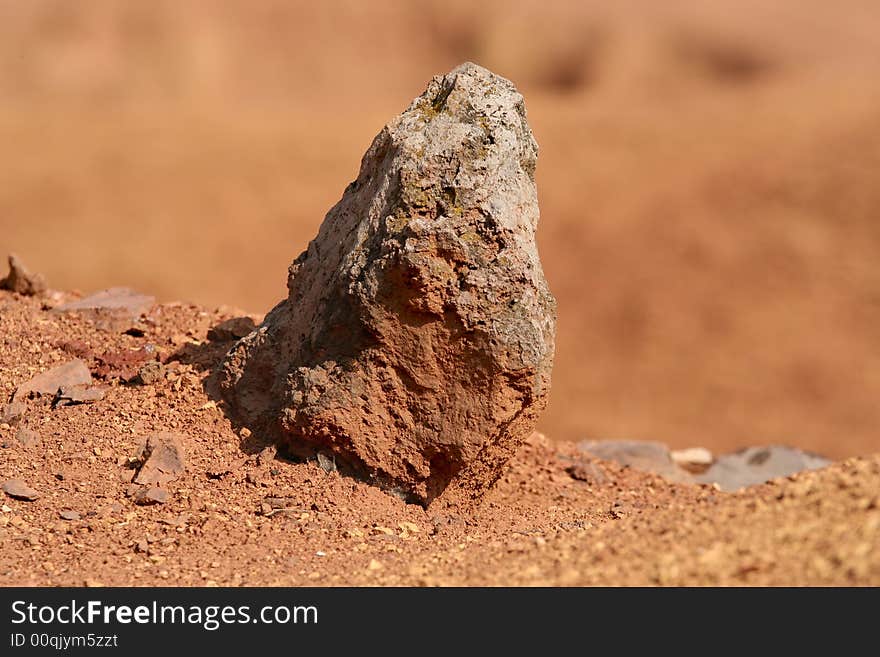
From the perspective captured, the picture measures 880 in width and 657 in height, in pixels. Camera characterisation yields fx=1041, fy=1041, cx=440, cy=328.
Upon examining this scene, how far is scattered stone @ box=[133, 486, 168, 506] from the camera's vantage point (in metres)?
5.37

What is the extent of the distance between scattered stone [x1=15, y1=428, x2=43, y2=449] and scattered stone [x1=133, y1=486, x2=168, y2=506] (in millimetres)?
830

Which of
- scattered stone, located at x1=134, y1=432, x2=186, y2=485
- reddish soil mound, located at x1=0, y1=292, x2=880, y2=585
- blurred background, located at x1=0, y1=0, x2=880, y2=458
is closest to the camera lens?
reddish soil mound, located at x1=0, y1=292, x2=880, y2=585

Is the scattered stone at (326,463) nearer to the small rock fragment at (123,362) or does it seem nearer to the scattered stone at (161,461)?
the scattered stone at (161,461)

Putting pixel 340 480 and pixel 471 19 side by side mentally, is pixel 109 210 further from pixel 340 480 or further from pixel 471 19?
pixel 471 19

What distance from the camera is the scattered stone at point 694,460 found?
912 cm

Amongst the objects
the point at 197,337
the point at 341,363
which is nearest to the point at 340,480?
the point at 341,363

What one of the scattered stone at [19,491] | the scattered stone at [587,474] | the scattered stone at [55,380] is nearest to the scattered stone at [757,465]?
the scattered stone at [587,474]

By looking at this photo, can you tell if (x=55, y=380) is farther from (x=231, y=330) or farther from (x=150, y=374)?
(x=231, y=330)

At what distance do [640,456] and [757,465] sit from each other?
1.36 meters

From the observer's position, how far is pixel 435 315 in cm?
541

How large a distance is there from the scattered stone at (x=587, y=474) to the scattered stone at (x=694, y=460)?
194 cm

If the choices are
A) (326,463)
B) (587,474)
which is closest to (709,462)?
(587,474)

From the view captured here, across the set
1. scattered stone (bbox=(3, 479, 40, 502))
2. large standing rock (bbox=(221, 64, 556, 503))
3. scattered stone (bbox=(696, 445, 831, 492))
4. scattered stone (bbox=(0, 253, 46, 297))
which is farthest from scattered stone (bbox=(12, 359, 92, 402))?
scattered stone (bbox=(696, 445, 831, 492))

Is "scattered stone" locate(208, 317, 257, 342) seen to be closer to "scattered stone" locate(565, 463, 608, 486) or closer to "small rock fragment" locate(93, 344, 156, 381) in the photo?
"small rock fragment" locate(93, 344, 156, 381)
